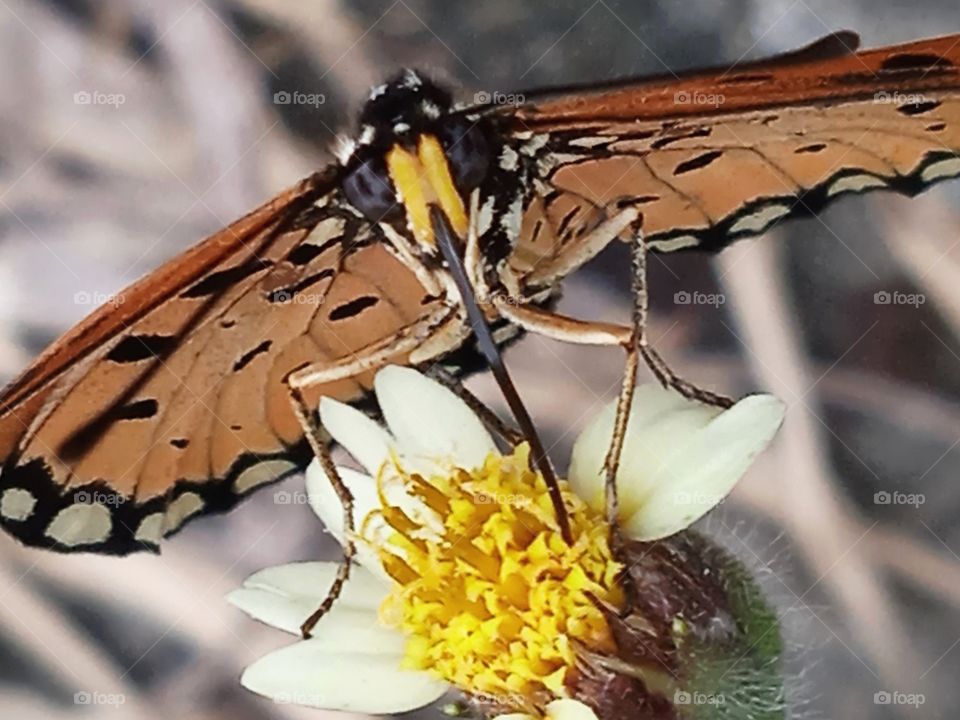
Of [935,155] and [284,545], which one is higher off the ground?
[935,155]

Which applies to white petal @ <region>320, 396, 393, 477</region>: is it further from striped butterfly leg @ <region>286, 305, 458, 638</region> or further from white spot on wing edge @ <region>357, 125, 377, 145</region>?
white spot on wing edge @ <region>357, 125, 377, 145</region>

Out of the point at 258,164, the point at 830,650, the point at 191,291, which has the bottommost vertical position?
the point at 830,650

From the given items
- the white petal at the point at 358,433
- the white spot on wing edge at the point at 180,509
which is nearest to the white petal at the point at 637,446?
the white petal at the point at 358,433

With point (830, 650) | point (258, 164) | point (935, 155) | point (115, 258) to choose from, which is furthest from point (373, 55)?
point (830, 650)

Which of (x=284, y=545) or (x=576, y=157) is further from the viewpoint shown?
(x=284, y=545)

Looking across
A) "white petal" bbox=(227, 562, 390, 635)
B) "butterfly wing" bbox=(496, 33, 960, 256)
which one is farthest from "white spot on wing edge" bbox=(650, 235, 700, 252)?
"white petal" bbox=(227, 562, 390, 635)

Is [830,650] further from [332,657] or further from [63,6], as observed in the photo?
[63,6]

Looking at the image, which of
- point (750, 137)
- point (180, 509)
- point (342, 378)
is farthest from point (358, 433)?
point (750, 137)
